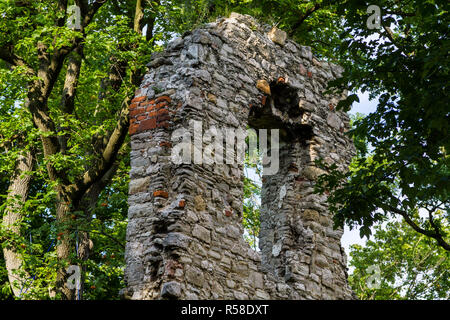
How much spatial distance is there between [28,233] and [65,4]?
4.40m

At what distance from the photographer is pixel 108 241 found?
1127 centimetres

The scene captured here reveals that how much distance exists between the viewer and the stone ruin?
19.5 ft

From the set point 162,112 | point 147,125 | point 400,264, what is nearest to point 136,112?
Answer: point 147,125

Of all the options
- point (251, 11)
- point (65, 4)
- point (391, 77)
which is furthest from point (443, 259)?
point (65, 4)

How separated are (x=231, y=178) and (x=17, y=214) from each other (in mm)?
5162

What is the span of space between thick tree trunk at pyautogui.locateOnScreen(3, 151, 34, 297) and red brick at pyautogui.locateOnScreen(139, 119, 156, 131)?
4064 mm

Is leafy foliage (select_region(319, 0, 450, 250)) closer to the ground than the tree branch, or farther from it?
closer to the ground

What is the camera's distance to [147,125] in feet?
21.8

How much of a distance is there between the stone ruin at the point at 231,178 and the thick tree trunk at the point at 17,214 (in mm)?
4173

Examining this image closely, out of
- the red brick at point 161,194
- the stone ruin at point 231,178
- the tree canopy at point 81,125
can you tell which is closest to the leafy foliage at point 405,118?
the tree canopy at point 81,125

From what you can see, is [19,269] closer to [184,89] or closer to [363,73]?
[184,89]

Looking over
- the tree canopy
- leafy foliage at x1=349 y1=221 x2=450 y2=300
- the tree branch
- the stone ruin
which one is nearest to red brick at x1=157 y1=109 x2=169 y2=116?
the stone ruin

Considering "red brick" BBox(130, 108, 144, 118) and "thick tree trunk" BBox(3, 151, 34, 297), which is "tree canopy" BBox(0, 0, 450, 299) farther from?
"red brick" BBox(130, 108, 144, 118)
